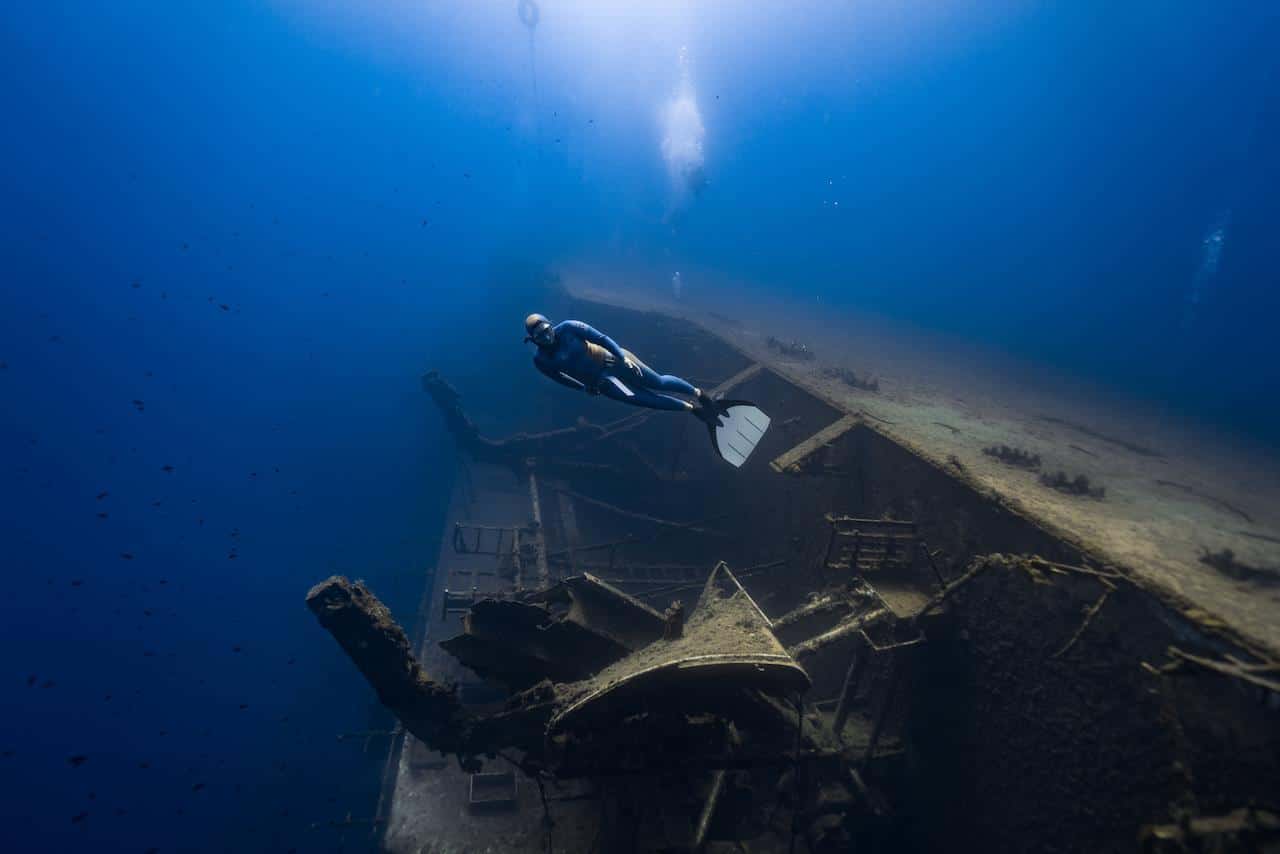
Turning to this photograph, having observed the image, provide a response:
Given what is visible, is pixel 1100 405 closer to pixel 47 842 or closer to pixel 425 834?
pixel 425 834

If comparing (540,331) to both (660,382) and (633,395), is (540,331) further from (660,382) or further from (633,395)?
(660,382)

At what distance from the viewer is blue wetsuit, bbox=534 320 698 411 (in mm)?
5836

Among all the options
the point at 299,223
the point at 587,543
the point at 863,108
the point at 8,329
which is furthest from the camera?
the point at 299,223

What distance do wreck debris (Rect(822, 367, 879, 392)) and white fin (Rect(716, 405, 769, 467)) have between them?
529 centimetres

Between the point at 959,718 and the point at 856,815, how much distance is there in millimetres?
1555

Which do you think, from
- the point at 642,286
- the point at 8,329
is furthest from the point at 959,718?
the point at 8,329

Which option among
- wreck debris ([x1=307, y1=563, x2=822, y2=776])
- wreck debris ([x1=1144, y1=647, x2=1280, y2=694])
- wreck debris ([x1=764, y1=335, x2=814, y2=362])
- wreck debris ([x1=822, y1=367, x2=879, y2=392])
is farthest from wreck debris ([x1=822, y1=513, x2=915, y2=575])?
wreck debris ([x1=764, y1=335, x2=814, y2=362])

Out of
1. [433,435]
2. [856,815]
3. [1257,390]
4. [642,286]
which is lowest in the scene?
[856,815]

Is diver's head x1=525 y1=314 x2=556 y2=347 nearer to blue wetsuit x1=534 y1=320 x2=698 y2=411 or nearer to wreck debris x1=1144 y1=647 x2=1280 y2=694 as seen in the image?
blue wetsuit x1=534 y1=320 x2=698 y2=411

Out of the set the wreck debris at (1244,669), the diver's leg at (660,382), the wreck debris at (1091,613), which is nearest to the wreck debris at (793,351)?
the diver's leg at (660,382)

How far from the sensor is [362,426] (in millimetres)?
51219

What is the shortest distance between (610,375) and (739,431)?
100 inches

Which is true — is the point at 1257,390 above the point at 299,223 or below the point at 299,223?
below

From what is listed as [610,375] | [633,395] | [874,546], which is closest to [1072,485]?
[874,546]
